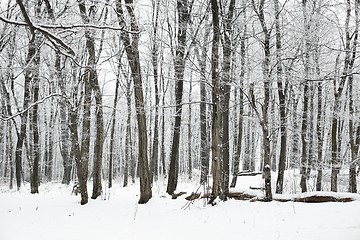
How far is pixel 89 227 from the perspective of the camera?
7.13 m

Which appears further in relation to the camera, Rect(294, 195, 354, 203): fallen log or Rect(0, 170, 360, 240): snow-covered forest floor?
Rect(294, 195, 354, 203): fallen log

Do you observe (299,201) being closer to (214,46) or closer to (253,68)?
(253,68)

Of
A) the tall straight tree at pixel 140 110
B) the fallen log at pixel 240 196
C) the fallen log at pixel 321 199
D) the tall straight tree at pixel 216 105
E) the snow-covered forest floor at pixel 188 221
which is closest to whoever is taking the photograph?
the snow-covered forest floor at pixel 188 221

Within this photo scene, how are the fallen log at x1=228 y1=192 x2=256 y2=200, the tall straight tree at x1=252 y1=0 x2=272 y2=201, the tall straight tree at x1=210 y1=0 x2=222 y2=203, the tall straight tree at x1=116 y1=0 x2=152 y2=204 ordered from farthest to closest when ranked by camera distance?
1. the tall straight tree at x1=116 y1=0 x2=152 y2=204
2. the fallen log at x1=228 y1=192 x2=256 y2=200
3. the tall straight tree at x1=210 y1=0 x2=222 y2=203
4. the tall straight tree at x1=252 y1=0 x2=272 y2=201

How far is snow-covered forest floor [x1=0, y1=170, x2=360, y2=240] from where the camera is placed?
5.66m

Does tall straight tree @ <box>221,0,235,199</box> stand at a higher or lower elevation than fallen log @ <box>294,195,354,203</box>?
higher

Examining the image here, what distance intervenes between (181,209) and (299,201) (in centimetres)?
315

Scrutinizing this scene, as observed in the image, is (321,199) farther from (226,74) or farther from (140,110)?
(140,110)

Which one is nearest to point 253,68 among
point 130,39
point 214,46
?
point 214,46

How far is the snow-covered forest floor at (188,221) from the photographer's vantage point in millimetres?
5664

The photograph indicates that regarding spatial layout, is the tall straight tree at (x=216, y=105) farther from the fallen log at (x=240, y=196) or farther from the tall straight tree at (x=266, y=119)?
the fallen log at (x=240, y=196)

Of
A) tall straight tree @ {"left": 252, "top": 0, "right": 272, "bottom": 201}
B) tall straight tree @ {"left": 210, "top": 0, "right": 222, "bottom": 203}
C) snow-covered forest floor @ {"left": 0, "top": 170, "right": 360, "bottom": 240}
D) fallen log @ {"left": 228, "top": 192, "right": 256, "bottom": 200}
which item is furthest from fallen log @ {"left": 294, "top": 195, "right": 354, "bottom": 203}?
tall straight tree @ {"left": 210, "top": 0, "right": 222, "bottom": 203}

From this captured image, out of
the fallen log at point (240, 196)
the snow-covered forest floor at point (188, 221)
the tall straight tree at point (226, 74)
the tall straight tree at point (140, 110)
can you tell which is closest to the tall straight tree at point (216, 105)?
the tall straight tree at point (226, 74)

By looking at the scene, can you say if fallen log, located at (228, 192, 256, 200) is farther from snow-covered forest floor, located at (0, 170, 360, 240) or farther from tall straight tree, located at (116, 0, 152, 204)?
tall straight tree, located at (116, 0, 152, 204)
